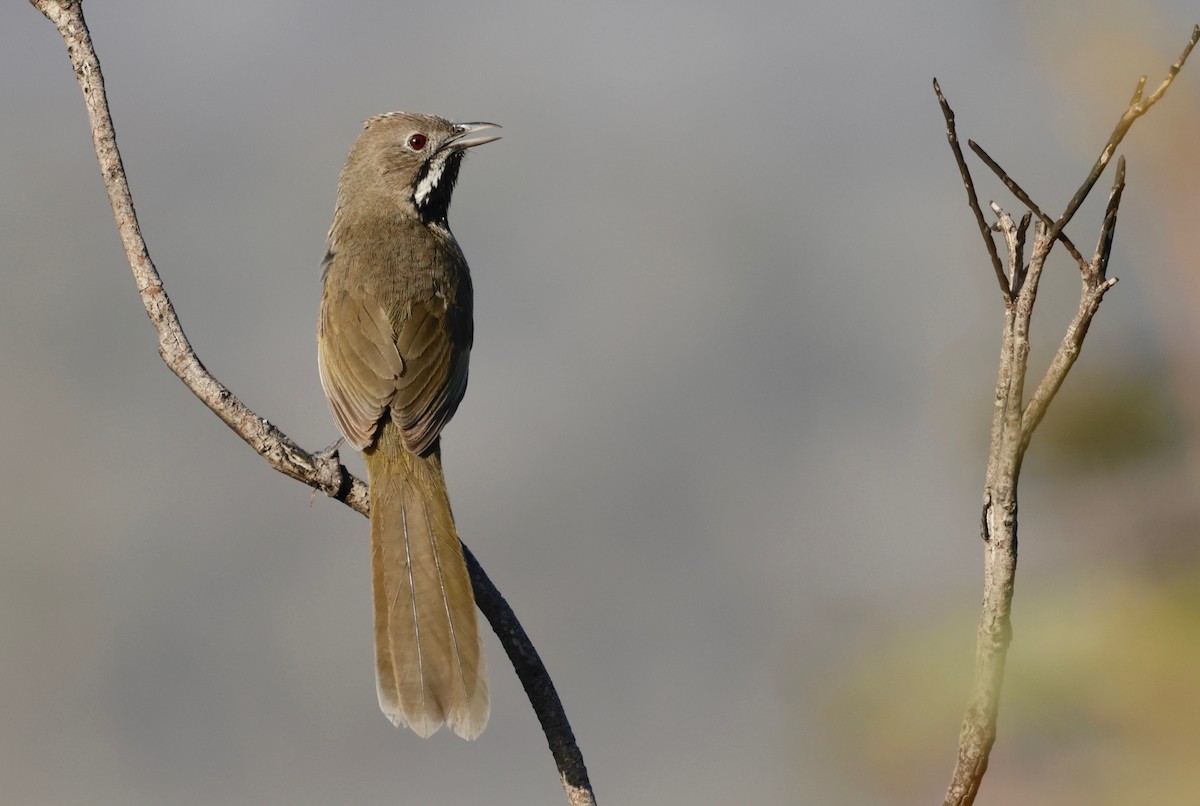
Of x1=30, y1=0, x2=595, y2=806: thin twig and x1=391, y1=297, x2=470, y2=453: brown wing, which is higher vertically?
x1=391, y1=297, x2=470, y2=453: brown wing

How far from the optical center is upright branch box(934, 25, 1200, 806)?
5.08 ft

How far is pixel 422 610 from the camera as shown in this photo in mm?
3744

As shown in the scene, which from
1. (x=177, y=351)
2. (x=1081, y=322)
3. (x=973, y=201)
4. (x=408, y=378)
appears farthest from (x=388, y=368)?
(x=1081, y=322)

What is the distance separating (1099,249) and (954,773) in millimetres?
743

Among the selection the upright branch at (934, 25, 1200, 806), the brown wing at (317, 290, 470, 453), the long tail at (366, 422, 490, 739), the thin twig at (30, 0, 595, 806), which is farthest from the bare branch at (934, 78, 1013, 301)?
the brown wing at (317, 290, 470, 453)

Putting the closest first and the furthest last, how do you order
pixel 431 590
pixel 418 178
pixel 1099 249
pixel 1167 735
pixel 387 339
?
pixel 1167 735
pixel 1099 249
pixel 431 590
pixel 387 339
pixel 418 178

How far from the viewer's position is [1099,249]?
5.65ft

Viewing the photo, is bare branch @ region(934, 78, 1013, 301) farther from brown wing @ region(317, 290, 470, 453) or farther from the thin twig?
brown wing @ region(317, 290, 470, 453)

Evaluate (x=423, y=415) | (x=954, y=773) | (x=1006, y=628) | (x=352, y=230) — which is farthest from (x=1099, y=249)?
(x=352, y=230)

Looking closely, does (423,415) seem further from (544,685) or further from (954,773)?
(954,773)

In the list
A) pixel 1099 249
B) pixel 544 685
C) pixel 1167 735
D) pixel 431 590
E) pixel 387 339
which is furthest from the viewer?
pixel 387 339

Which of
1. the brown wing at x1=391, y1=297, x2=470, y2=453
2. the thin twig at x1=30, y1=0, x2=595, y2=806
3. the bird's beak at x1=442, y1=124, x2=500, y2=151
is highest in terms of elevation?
the bird's beak at x1=442, y1=124, x2=500, y2=151

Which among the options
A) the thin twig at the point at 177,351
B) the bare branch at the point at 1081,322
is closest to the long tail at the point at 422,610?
the thin twig at the point at 177,351

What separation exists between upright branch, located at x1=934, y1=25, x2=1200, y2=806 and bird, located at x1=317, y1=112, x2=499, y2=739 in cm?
196
